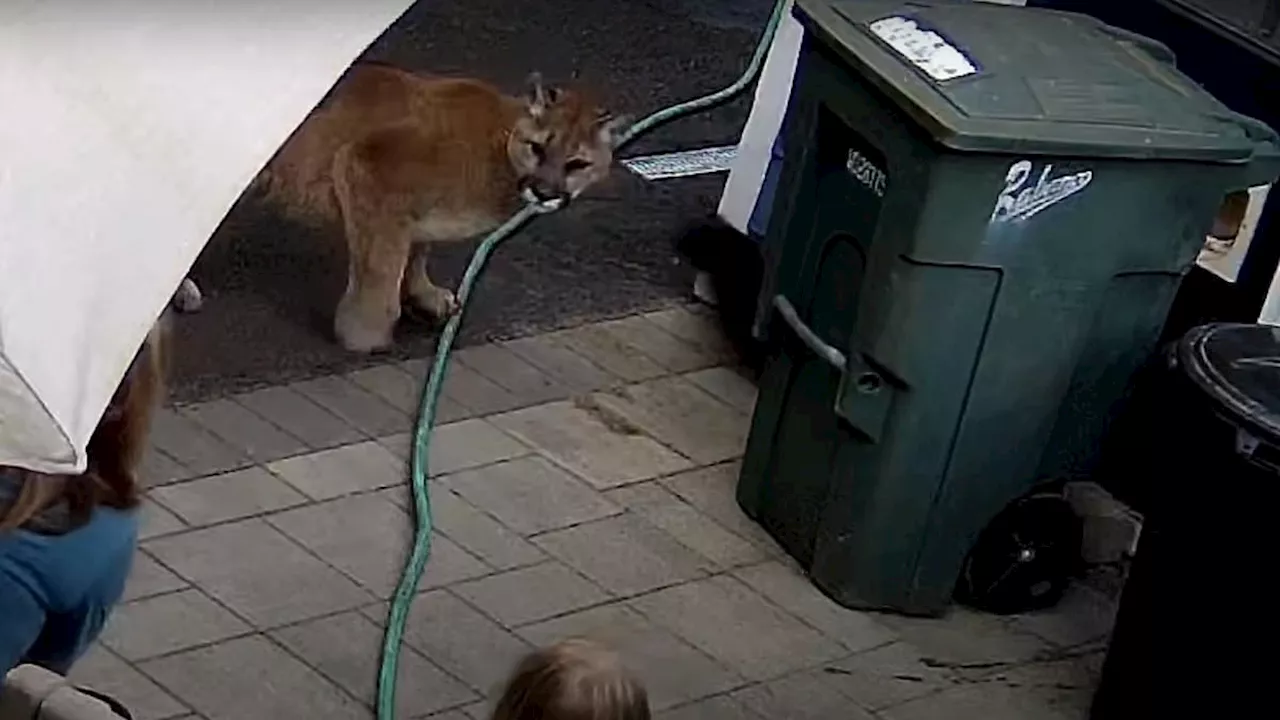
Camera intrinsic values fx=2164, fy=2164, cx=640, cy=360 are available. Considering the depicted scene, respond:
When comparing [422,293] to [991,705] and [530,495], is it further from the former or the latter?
[991,705]

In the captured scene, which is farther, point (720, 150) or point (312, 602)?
point (720, 150)

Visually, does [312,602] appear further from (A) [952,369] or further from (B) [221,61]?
(B) [221,61]

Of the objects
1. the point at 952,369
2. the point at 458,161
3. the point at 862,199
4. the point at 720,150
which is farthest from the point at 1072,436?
the point at 720,150

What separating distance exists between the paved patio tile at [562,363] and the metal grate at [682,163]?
124 centimetres

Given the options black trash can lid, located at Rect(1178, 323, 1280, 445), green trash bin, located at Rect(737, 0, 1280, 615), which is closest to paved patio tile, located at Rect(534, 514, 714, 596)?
green trash bin, located at Rect(737, 0, 1280, 615)

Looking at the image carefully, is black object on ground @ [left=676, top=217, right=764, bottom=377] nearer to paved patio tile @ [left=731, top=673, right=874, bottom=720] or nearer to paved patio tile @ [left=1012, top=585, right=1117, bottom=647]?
paved patio tile @ [left=1012, top=585, right=1117, bottom=647]

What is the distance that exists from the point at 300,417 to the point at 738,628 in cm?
111

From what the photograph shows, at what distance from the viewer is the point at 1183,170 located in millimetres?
4090

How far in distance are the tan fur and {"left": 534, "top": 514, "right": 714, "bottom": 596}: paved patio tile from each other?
0.86 metres

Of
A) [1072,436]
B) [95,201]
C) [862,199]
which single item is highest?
[95,201]

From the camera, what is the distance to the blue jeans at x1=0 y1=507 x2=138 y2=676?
251 cm

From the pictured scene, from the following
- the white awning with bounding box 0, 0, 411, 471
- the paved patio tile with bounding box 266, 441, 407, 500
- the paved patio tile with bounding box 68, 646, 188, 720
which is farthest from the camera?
the paved patio tile with bounding box 266, 441, 407, 500

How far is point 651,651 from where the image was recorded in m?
4.16

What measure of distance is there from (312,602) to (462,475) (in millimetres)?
596
